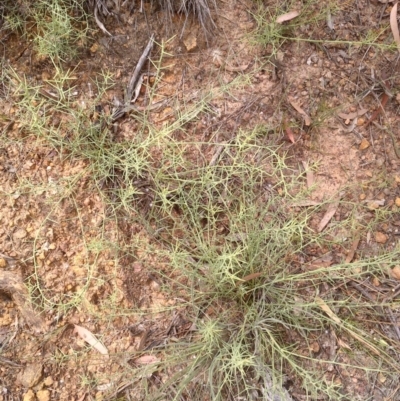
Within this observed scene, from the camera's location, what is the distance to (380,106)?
2.07 meters

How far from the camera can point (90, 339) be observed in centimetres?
195

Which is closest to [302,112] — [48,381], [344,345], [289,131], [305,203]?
[289,131]

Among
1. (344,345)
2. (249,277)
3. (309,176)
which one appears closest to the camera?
(249,277)

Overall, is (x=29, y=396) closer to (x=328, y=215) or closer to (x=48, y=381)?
(x=48, y=381)

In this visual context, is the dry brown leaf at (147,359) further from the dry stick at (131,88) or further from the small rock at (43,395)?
the dry stick at (131,88)

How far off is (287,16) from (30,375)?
172 cm

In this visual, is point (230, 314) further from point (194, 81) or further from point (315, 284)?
point (194, 81)

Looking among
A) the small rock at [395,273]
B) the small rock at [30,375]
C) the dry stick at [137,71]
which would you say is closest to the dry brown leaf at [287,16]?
the dry stick at [137,71]

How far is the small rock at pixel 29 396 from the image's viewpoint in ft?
6.23

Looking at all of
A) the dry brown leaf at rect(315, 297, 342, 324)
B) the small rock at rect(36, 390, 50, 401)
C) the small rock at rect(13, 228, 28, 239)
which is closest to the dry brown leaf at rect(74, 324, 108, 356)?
the small rock at rect(36, 390, 50, 401)

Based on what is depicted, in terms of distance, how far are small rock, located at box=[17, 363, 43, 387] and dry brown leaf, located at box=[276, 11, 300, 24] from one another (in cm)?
164

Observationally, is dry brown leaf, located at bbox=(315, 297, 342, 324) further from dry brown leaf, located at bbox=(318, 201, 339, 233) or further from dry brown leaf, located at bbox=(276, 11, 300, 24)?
dry brown leaf, located at bbox=(276, 11, 300, 24)

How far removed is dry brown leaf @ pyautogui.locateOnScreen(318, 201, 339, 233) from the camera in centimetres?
202

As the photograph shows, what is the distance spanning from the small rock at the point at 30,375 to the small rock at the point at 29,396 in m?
0.02
